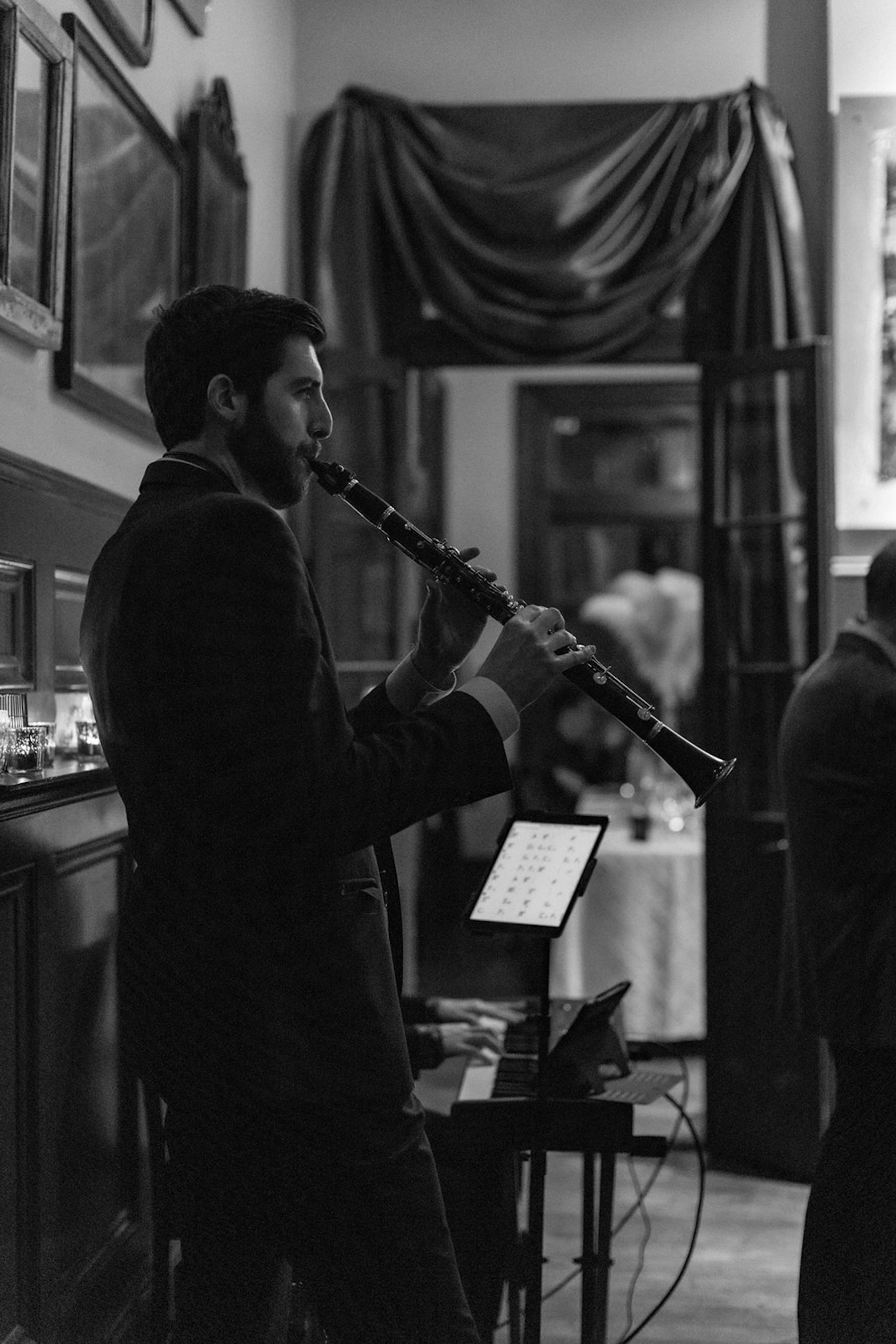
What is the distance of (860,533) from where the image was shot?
14.6ft

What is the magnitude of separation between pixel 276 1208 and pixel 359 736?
1.64 ft

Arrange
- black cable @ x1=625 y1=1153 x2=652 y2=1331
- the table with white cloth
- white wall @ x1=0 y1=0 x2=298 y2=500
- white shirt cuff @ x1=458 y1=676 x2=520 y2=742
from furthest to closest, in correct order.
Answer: the table with white cloth → black cable @ x1=625 y1=1153 x2=652 y2=1331 → white wall @ x1=0 y1=0 x2=298 y2=500 → white shirt cuff @ x1=458 y1=676 x2=520 y2=742

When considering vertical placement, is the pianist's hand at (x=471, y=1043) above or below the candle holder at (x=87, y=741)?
below

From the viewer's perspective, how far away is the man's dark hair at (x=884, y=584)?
2871mm

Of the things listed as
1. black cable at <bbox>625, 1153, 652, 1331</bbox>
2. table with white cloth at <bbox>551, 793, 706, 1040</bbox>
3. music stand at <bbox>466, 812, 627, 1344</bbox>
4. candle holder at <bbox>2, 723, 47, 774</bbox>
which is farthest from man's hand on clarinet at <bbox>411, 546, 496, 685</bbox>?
table with white cloth at <bbox>551, 793, 706, 1040</bbox>

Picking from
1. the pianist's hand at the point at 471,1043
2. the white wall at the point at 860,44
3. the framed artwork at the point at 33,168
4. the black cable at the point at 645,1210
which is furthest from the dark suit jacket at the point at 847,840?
the white wall at the point at 860,44

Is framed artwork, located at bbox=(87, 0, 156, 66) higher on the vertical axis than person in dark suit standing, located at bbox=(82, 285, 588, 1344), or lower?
higher

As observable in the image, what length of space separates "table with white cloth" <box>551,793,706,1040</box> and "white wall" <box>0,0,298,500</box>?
224 cm

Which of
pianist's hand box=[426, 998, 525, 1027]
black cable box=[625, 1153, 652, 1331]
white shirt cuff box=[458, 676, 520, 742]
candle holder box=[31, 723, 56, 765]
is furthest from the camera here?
black cable box=[625, 1153, 652, 1331]

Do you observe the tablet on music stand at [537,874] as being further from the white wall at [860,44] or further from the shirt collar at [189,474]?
the white wall at [860,44]

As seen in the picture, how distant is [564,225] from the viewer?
456 cm

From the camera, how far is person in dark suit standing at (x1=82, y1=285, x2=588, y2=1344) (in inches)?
59.8

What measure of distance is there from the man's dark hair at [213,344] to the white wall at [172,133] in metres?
0.70

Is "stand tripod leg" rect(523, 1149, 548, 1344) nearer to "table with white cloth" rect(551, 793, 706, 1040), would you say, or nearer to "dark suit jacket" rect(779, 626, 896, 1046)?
"dark suit jacket" rect(779, 626, 896, 1046)
